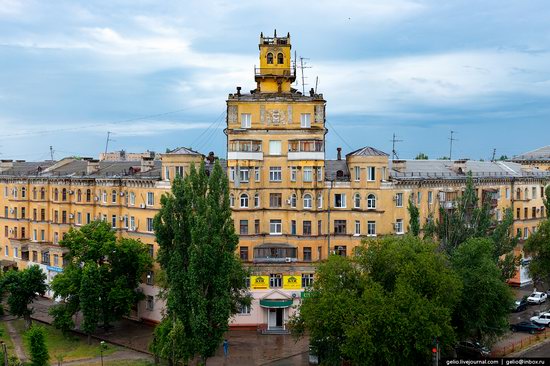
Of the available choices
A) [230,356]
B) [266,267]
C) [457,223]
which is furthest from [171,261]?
[457,223]

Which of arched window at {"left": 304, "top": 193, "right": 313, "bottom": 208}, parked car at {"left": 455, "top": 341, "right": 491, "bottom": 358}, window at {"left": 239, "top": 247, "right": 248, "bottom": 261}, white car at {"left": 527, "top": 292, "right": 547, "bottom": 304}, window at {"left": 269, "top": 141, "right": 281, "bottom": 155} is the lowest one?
parked car at {"left": 455, "top": 341, "right": 491, "bottom": 358}

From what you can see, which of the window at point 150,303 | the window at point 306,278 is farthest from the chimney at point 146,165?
the window at point 306,278

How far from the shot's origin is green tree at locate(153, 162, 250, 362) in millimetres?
40812

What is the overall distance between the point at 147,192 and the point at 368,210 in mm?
21048

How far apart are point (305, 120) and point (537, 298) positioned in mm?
29991

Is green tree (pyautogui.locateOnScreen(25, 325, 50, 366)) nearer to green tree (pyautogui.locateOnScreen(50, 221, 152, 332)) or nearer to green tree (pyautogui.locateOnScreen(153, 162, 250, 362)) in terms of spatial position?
green tree (pyautogui.locateOnScreen(153, 162, 250, 362))

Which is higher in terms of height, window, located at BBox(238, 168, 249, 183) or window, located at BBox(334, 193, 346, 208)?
window, located at BBox(238, 168, 249, 183)

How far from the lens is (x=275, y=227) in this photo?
57.4 m

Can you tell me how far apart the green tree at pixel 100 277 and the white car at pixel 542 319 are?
34.6 metres

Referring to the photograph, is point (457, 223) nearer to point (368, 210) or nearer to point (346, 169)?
point (368, 210)

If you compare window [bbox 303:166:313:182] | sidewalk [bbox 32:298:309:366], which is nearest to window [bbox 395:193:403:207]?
window [bbox 303:166:313:182]

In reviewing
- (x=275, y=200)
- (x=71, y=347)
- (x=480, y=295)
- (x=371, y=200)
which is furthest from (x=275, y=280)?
(x=480, y=295)

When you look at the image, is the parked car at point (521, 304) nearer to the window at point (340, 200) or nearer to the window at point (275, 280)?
the window at point (340, 200)

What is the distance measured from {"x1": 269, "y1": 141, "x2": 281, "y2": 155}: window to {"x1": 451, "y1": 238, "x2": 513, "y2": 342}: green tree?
19.3 metres
